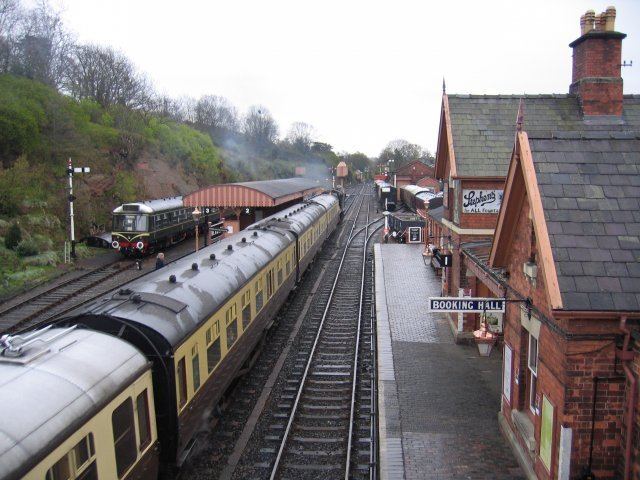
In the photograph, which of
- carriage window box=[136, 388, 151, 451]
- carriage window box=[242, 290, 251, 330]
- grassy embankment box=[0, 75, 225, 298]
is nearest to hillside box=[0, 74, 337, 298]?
grassy embankment box=[0, 75, 225, 298]

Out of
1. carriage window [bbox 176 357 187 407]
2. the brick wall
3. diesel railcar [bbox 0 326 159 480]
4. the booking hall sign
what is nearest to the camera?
diesel railcar [bbox 0 326 159 480]

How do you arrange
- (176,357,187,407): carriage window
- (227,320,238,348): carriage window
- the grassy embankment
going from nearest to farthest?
(176,357,187,407): carriage window < (227,320,238,348): carriage window < the grassy embankment

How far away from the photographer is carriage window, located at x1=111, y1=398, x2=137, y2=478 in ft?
19.1

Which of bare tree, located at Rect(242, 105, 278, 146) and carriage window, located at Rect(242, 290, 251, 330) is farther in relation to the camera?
bare tree, located at Rect(242, 105, 278, 146)

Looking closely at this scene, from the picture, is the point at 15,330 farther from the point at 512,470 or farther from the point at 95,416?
the point at 512,470

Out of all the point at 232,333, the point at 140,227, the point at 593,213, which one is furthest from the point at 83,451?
the point at 140,227

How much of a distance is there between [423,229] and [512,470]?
24.9 m

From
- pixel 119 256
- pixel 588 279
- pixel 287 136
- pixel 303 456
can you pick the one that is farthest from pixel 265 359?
pixel 287 136

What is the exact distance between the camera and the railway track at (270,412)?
349 inches

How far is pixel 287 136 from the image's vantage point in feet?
452

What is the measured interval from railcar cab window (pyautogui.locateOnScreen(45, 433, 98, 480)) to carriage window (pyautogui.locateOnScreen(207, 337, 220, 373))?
3.59 m

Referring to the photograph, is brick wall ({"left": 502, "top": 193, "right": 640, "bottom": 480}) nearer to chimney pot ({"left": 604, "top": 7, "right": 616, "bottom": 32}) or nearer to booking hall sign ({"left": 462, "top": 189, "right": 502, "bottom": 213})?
booking hall sign ({"left": 462, "top": 189, "right": 502, "bottom": 213})

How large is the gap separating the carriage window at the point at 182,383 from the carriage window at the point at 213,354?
1.19m

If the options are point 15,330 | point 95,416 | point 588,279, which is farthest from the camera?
point 15,330
